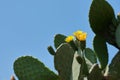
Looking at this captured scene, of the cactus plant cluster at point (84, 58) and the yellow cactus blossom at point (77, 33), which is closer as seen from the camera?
the cactus plant cluster at point (84, 58)

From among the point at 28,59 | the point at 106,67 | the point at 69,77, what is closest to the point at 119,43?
the point at 106,67

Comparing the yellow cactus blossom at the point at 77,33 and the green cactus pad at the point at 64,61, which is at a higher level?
the yellow cactus blossom at the point at 77,33

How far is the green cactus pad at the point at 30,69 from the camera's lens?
321cm

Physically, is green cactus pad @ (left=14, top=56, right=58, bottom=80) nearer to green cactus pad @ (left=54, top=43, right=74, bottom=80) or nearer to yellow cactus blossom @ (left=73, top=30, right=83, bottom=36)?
green cactus pad @ (left=54, top=43, right=74, bottom=80)

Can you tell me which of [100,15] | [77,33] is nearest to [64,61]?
[77,33]

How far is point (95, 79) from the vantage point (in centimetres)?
297

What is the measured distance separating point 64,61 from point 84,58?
189mm

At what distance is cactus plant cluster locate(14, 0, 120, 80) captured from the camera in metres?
3.03

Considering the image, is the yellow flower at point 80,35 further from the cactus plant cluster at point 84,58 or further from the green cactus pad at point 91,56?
the green cactus pad at point 91,56

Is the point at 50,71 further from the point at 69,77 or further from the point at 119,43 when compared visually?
the point at 119,43

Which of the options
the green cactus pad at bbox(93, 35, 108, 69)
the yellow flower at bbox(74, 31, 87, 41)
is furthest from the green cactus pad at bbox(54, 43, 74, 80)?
the green cactus pad at bbox(93, 35, 108, 69)

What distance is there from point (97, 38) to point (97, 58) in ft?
0.58

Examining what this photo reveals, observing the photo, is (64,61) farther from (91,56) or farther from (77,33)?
(91,56)

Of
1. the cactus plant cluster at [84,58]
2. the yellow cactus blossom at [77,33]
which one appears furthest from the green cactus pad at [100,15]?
the yellow cactus blossom at [77,33]
